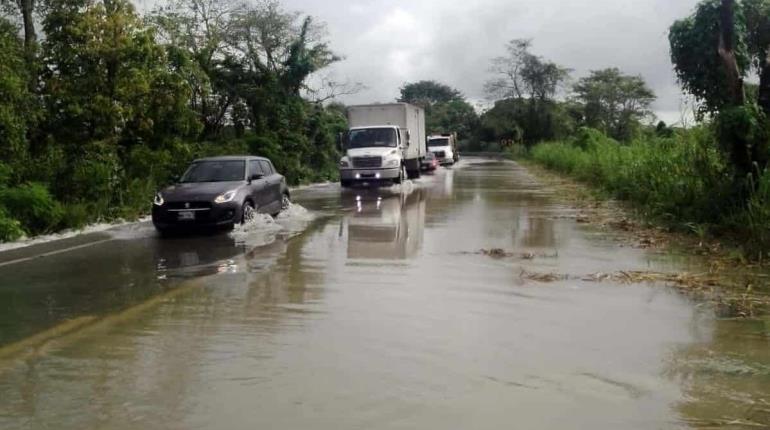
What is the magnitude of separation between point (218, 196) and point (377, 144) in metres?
14.6

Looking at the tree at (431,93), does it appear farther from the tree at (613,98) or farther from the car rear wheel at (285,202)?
the car rear wheel at (285,202)

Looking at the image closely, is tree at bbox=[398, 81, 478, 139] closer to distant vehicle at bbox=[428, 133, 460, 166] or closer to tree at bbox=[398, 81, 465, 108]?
tree at bbox=[398, 81, 465, 108]

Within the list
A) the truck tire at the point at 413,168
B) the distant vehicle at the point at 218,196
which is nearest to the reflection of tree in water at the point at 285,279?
the distant vehicle at the point at 218,196

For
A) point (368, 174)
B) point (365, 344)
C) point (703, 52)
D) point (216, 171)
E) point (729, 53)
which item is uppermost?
point (703, 52)

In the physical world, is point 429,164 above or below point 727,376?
above

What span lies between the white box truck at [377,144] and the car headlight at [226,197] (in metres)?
13.0

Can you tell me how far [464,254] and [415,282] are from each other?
7.79 feet

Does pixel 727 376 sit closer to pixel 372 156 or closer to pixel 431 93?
pixel 372 156

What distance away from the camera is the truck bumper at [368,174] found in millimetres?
27166

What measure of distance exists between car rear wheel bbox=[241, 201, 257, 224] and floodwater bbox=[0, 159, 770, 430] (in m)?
2.82

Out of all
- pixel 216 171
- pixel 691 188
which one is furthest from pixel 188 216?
pixel 691 188

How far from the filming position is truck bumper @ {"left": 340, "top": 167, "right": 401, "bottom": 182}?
27166 millimetres

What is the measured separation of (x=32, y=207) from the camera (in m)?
14.3

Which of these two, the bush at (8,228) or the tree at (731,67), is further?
the bush at (8,228)
